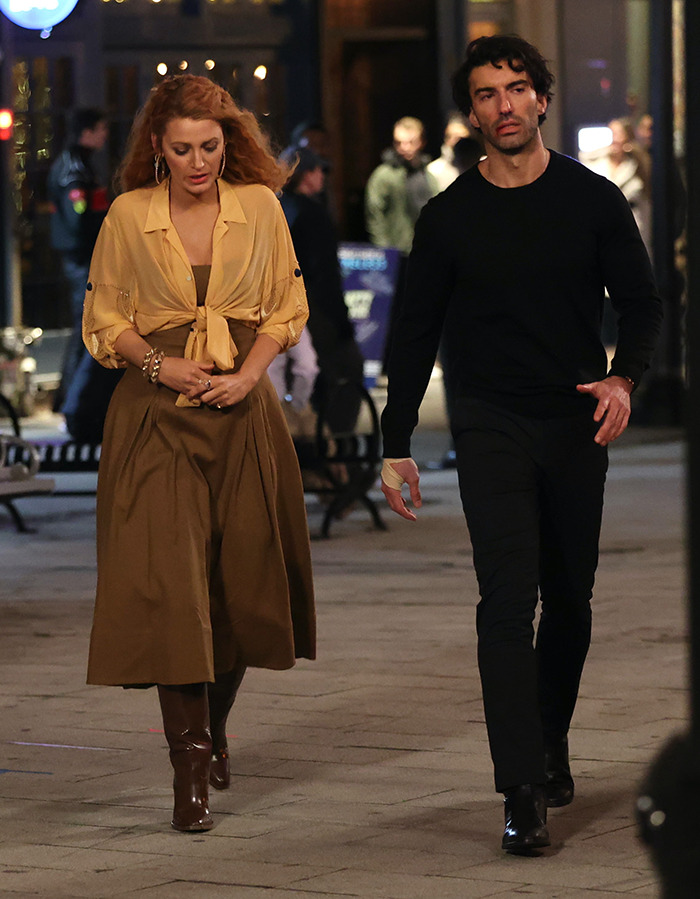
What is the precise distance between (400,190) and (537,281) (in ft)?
39.8

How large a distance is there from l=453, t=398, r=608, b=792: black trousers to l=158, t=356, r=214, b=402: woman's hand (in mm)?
685

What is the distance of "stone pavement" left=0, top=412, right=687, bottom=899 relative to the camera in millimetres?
4902

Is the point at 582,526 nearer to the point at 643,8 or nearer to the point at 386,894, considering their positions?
the point at 386,894

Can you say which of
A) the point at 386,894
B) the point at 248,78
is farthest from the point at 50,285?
the point at 386,894

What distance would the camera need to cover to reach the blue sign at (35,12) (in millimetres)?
14922

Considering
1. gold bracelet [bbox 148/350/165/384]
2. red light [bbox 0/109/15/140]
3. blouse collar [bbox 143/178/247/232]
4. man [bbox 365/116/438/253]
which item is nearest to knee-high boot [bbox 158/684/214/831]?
gold bracelet [bbox 148/350/165/384]

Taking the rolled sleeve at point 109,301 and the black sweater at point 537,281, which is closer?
the black sweater at point 537,281

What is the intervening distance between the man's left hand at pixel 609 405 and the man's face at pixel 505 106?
62 cm

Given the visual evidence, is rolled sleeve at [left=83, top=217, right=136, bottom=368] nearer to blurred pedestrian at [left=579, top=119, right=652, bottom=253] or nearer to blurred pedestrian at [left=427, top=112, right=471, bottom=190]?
blurred pedestrian at [left=427, top=112, right=471, bottom=190]

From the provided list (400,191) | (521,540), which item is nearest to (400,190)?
(400,191)

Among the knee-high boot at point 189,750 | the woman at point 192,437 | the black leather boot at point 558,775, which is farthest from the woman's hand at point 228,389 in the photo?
the black leather boot at point 558,775

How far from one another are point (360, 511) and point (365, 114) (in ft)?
32.8

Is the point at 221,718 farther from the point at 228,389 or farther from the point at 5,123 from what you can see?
the point at 5,123

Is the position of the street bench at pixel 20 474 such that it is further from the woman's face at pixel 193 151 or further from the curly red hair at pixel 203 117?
the woman's face at pixel 193 151
